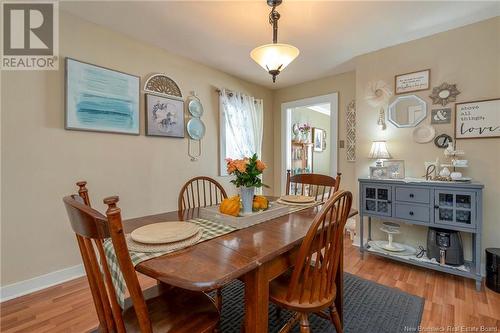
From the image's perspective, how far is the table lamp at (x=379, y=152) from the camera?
2617 millimetres

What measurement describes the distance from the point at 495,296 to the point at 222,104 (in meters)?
3.32

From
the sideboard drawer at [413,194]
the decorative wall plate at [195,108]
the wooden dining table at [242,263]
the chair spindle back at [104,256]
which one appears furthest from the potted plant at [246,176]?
the decorative wall plate at [195,108]

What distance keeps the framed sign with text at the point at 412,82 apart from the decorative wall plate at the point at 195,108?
229 cm

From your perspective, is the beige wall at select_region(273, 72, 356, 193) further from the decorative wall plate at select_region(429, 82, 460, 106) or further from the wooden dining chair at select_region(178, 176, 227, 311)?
the wooden dining chair at select_region(178, 176, 227, 311)

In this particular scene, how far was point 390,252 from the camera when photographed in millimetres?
2426

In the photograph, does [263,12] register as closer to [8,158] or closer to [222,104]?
[222,104]

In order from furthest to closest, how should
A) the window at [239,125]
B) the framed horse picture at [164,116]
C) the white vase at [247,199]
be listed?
the window at [239,125] < the framed horse picture at [164,116] < the white vase at [247,199]

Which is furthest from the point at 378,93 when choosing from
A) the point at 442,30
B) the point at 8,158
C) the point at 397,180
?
the point at 8,158

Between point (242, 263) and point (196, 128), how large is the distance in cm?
241

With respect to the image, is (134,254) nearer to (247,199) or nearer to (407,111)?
(247,199)

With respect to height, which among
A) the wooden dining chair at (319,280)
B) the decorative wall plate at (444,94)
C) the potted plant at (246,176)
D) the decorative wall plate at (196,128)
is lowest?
the wooden dining chair at (319,280)

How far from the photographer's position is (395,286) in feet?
6.68

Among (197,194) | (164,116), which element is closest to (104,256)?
(197,194)

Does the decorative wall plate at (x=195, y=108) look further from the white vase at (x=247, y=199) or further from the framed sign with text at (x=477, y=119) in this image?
the framed sign with text at (x=477, y=119)
